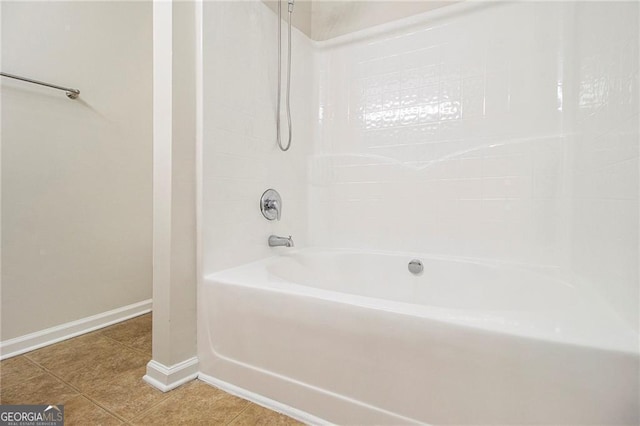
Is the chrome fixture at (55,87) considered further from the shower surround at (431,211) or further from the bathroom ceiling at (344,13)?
the bathroom ceiling at (344,13)

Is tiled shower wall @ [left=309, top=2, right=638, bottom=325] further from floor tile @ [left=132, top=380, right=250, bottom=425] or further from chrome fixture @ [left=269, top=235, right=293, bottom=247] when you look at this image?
floor tile @ [left=132, top=380, right=250, bottom=425]

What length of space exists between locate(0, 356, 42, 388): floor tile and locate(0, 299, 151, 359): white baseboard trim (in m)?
0.06

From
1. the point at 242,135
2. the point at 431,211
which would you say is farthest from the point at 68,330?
the point at 431,211

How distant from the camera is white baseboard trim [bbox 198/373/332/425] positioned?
40.4 inches

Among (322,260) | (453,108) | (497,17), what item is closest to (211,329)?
(322,260)

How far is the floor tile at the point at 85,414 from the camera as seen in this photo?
101 centimetres

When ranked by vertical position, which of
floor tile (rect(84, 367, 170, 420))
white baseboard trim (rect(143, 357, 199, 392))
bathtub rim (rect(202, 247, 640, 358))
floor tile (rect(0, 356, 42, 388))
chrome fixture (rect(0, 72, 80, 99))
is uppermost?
chrome fixture (rect(0, 72, 80, 99))

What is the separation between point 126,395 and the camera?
1160 mm

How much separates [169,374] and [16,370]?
73cm

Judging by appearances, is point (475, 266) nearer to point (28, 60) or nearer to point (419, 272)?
point (419, 272)

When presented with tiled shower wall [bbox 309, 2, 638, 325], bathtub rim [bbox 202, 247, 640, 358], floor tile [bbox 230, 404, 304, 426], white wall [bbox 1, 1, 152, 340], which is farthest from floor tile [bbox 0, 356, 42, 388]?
tiled shower wall [bbox 309, 2, 638, 325]

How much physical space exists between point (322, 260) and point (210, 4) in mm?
1334

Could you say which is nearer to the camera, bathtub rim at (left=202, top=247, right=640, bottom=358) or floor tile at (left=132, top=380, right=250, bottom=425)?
bathtub rim at (left=202, top=247, right=640, bottom=358)

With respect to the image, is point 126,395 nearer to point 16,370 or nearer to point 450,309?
point 16,370
